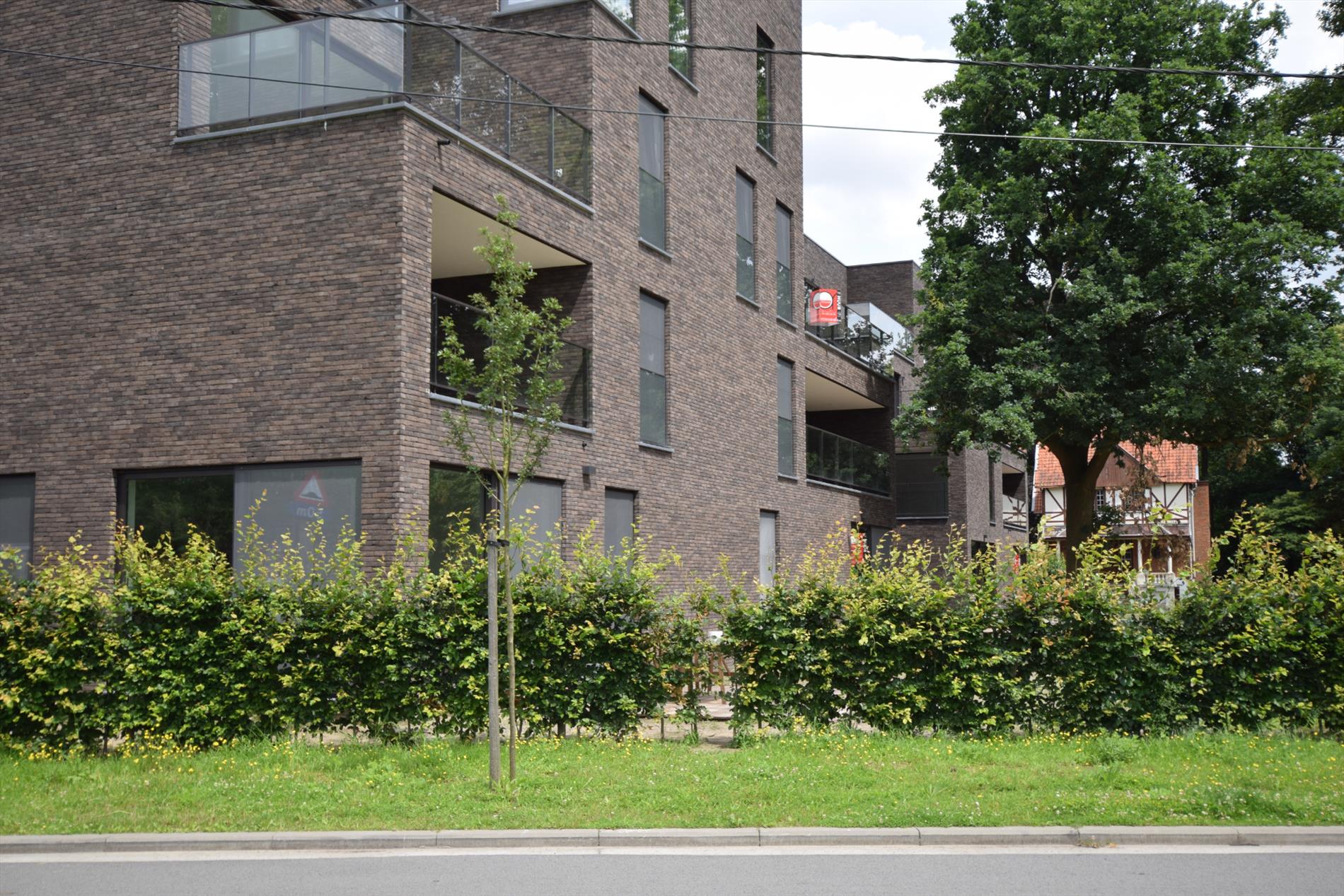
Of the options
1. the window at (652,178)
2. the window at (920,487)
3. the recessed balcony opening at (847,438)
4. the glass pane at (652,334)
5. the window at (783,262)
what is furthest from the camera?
the window at (920,487)

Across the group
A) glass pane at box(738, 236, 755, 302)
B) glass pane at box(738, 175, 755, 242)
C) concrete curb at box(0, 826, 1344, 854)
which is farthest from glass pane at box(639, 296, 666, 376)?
concrete curb at box(0, 826, 1344, 854)

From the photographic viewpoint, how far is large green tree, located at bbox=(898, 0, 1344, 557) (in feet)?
84.4

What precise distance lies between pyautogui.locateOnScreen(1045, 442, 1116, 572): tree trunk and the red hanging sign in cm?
604

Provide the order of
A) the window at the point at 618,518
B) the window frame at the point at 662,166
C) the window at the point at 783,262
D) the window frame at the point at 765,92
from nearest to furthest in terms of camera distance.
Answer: the window at the point at 618,518 < the window frame at the point at 662,166 < the window frame at the point at 765,92 < the window at the point at 783,262

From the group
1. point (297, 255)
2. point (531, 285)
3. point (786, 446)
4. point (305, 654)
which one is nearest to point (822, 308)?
point (786, 446)

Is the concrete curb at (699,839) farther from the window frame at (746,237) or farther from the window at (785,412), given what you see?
the window at (785,412)

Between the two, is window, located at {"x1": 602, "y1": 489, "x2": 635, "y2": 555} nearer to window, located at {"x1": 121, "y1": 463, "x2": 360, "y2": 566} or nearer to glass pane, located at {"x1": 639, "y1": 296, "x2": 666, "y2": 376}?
glass pane, located at {"x1": 639, "y1": 296, "x2": 666, "y2": 376}

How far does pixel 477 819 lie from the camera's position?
27.1ft

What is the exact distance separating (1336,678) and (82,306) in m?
14.6

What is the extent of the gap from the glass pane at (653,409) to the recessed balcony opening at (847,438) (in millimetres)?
8274

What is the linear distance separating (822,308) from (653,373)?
1030 centimetres

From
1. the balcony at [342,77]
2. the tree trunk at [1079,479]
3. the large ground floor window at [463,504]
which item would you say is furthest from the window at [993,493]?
the balcony at [342,77]

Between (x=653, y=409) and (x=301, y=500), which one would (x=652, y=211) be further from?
(x=301, y=500)

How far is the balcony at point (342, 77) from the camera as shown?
1401cm
